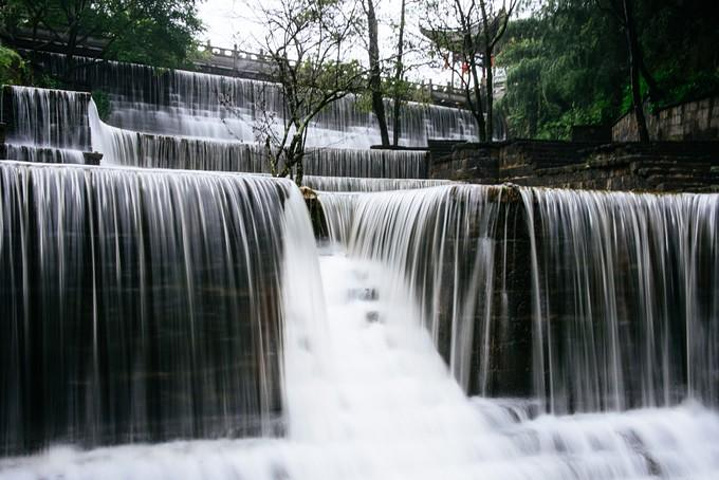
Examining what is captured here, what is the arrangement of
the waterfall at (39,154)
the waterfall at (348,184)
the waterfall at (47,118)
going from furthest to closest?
1. the waterfall at (348,184)
2. the waterfall at (47,118)
3. the waterfall at (39,154)

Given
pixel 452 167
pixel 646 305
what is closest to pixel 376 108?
pixel 452 167

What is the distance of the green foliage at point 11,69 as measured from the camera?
1311 cm

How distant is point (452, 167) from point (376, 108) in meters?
5.53

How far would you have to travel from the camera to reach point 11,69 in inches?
576

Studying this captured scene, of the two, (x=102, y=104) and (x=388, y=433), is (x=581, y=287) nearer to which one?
(x=388, y=433)

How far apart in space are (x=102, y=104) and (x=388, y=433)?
17565 mm

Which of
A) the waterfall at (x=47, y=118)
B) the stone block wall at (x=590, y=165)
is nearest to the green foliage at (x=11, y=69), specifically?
the waterfall at (x=47, y=118)

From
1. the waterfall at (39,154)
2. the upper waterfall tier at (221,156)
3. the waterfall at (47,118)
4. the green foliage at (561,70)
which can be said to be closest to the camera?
the waterfall at (39,154)

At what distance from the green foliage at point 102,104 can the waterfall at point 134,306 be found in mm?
15219

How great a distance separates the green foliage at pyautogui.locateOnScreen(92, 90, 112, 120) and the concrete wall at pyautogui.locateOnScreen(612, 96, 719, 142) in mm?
18715

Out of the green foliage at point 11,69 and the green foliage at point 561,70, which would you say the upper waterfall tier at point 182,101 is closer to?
the green foliage at point 11,69

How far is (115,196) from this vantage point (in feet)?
20.2

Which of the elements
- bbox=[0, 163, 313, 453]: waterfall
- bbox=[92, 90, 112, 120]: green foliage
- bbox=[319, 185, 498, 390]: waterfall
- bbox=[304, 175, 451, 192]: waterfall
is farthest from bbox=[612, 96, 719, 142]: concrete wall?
bbox=[92, 90, 112, 120]: green foliage

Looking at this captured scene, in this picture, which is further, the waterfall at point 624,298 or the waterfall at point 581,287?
the waterfall at point 624,298
